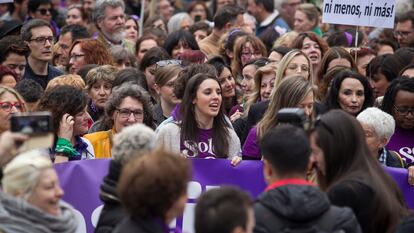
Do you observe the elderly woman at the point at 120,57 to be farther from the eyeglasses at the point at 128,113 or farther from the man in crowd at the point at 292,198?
the man in crowd at the point at 292,198

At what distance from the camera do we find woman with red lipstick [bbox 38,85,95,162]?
9.27 metres

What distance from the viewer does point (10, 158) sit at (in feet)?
21.7

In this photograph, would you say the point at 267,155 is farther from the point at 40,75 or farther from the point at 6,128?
the point at 40,75

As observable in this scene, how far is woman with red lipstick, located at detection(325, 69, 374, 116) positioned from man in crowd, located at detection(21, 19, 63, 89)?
3.50m

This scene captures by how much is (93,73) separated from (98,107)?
0.37 metres

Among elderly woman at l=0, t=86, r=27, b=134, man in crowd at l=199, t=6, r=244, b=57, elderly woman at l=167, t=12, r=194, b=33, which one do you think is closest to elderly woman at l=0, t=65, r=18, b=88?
elderly woman at l=0, t=86, r=27, b=134

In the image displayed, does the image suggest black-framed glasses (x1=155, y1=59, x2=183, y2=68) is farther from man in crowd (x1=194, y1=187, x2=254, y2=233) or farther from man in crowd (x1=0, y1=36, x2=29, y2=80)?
man in crowd (x1=194, y1=187, x2=254, y2=233)

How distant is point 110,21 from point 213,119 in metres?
5.68

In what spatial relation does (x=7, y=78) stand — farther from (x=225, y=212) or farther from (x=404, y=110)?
(x=225, y=212)

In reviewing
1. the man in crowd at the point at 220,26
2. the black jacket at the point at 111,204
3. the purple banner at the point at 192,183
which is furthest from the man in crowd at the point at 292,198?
the man in crowd at the point at 220,26

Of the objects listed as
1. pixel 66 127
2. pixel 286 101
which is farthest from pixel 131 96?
pixel 286 101

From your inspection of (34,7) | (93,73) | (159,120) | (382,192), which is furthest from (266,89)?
(34,7)

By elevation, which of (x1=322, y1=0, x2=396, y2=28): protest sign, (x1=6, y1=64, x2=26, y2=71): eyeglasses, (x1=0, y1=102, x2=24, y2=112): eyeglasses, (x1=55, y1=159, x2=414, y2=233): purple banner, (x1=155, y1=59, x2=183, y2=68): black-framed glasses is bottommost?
(x1=55, y1=159, x2=414, y2=233): purple banner

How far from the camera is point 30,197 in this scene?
595 cm
